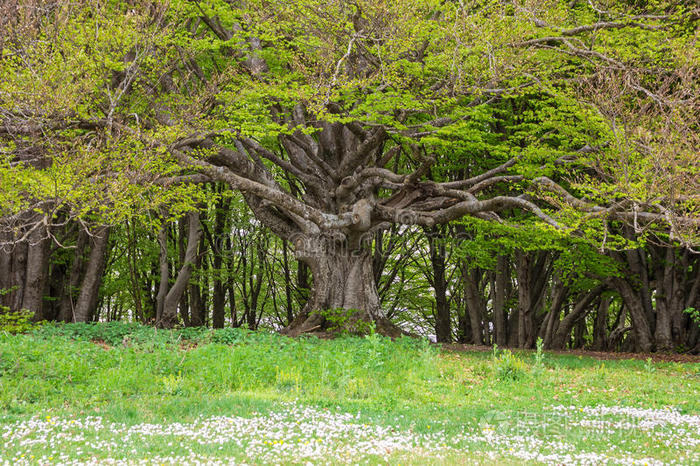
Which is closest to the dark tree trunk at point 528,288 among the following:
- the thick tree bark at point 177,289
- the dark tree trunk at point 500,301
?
the dark tree trunk at point 500,301

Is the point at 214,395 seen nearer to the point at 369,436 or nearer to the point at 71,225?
the point at 369,436

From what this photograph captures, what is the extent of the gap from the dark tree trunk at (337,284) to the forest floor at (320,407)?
13.0 feet

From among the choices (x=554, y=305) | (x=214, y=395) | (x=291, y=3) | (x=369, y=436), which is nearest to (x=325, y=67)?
(x=291, y=3)

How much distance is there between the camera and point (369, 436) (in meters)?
6.43

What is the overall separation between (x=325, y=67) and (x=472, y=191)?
232 inches

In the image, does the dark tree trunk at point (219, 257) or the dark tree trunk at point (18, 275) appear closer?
the dark tree trunk at point (18, 275)

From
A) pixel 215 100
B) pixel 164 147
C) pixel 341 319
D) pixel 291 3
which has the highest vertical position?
pixel 291 3

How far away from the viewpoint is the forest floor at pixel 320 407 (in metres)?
5.88

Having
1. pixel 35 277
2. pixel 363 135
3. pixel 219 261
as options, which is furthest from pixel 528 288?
pixel 35 277

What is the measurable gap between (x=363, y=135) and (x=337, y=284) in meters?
4.57

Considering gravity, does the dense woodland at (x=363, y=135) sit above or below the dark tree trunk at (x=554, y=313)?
above

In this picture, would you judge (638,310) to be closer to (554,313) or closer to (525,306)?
(554,313)

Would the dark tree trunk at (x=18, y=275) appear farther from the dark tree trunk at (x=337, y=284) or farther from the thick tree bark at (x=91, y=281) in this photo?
the dark tree trunk at (x=337, y=284)

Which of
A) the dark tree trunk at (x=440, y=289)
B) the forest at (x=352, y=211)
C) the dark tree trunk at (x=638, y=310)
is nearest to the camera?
the forest at (x=352, y=211)
